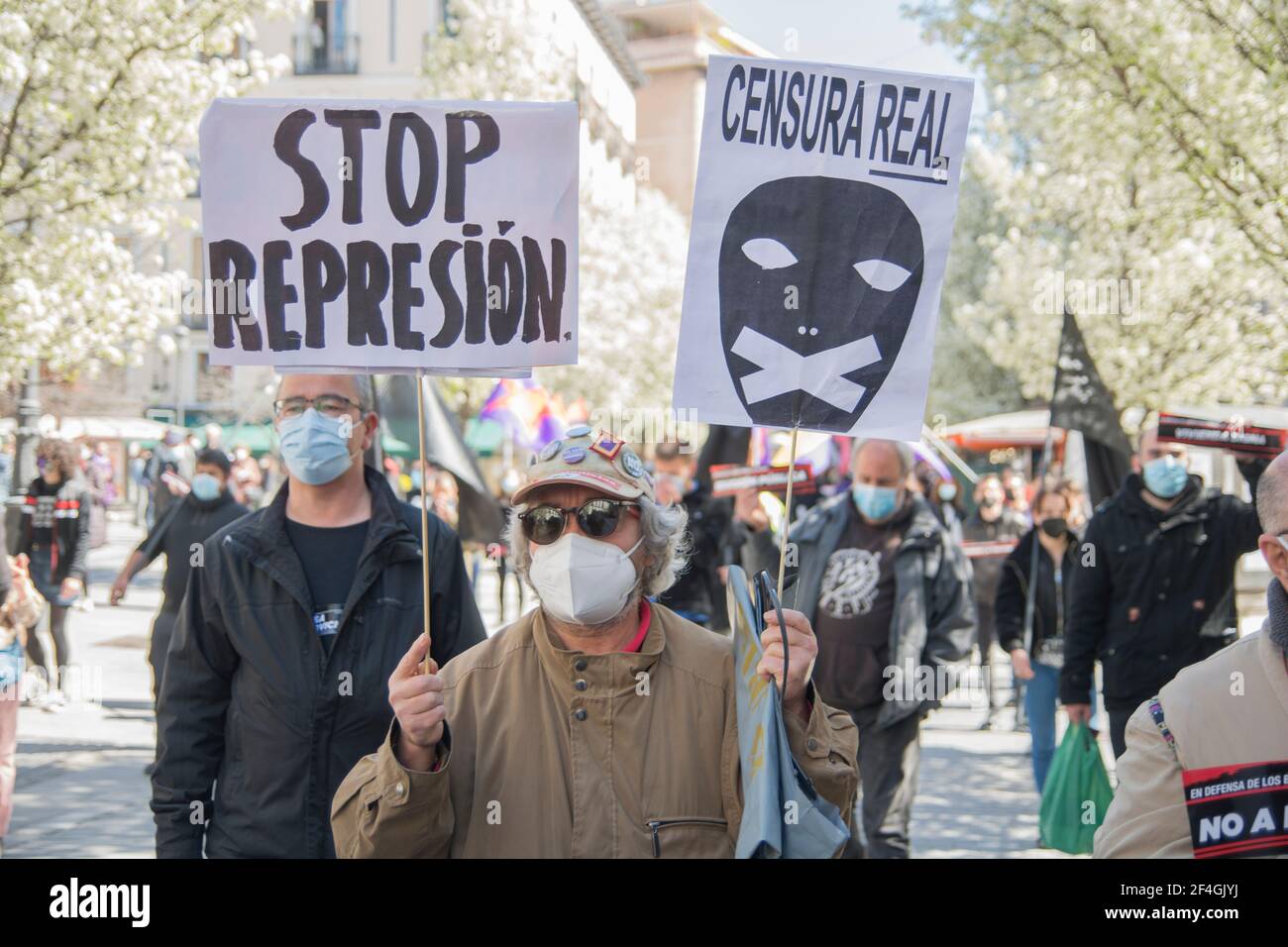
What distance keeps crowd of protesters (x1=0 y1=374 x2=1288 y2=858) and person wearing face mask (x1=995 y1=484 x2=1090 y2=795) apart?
1.89 m

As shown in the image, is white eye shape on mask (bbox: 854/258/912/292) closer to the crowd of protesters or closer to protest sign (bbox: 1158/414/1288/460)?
the crowd of protesters

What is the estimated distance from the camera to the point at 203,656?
3.62 meters

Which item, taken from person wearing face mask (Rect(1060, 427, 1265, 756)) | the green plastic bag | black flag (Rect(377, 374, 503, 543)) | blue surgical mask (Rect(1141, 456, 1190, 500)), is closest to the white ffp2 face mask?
person wearing face mask (Rect(1060, 427, 1265, 756))

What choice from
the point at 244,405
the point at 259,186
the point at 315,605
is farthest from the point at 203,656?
the point at 244,405

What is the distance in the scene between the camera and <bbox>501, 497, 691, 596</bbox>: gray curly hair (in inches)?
119

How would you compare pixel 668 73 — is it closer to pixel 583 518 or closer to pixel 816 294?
pixel 816 294

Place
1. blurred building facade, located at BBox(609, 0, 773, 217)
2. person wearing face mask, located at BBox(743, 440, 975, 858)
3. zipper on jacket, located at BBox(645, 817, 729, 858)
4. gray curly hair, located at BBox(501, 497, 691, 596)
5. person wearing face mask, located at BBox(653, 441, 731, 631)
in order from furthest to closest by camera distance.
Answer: blurred building facade, located at BBox(609, 0, 773, 217), person wearing face mask, located at BBox(653, 441, 731, 631), person wearing face mask, located at BBox(743, 440, 975, 858), gray curly hair, located at BBox(501, 497, 691, 596), zipper on jacket, located at BBox(645, 817, 729, 858)

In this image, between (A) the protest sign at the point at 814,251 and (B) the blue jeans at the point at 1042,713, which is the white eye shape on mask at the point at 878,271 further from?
(B) the blue jeans at the point at 1042,713

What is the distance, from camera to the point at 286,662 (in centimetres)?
359

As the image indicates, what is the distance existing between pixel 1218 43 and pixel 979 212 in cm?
3387

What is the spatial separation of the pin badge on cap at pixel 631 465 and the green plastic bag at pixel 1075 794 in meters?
4.00

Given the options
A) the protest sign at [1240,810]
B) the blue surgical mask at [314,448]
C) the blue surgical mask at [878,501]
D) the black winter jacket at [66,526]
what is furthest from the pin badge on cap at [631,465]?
the black winter jacket at [66,526]

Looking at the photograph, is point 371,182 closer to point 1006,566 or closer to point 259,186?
point 259,186

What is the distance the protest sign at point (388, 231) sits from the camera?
3.15 metres
